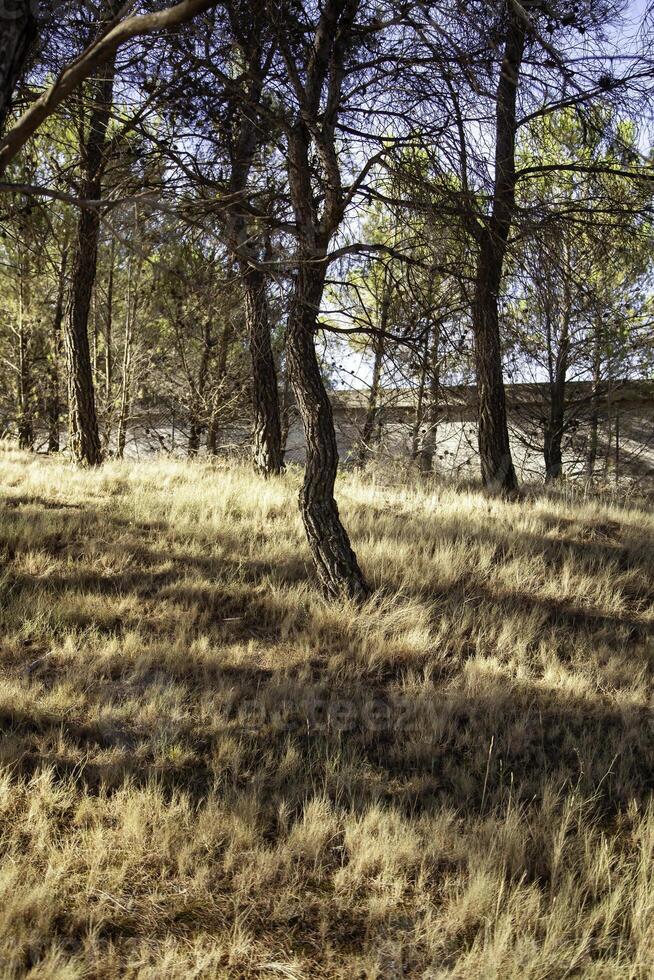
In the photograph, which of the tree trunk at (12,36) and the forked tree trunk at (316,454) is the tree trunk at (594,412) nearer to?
the forked tree trunk at (316,454)

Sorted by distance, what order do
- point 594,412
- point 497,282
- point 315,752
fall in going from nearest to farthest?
point 315,752
point 497,282
point 594,412

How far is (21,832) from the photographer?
3.22 meters

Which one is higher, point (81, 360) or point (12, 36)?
point (12, 36)

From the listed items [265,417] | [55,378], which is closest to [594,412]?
[265,417]

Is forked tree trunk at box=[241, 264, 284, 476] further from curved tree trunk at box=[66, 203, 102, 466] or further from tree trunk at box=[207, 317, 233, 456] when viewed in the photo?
tree trunk at box=[207, 317, 233, 456]

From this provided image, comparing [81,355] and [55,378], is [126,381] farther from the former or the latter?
[81,355]

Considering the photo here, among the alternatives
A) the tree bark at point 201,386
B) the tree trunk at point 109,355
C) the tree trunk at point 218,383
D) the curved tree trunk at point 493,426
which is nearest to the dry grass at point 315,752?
the curved tree trunk at point 493,426

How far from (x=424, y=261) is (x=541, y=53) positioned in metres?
1.90

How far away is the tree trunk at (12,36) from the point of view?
3.23m

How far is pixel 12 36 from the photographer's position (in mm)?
3256

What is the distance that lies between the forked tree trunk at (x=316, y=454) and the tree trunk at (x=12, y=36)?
298 centimetres

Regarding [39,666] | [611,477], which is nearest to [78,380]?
[39,666]

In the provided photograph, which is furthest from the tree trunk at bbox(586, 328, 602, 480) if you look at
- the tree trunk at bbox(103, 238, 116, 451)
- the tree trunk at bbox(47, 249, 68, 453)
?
the tree trunk at bbox(47, 249, 68, 453)

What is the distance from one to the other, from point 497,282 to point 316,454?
105 inches
